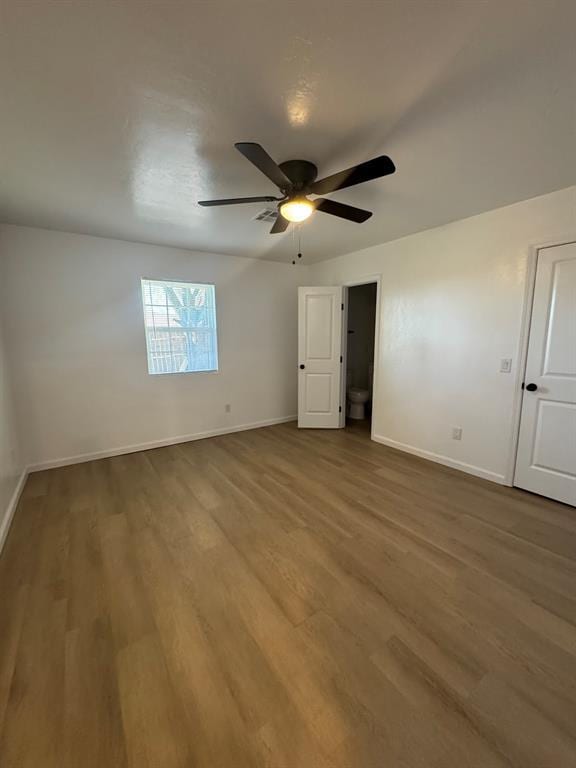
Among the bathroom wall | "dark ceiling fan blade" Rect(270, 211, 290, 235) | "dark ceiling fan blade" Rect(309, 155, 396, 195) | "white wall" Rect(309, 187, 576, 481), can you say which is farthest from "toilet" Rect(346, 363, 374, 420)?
"dark ceiling fan blade" Rect(309, 155, 396, 195)

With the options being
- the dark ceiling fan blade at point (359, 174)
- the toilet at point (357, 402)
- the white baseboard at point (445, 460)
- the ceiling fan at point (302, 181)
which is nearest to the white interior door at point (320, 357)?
the toilet at point (357, 402)

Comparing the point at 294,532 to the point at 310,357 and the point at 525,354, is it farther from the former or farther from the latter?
the point at 310,357

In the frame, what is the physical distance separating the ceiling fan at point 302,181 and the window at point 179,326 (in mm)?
2046

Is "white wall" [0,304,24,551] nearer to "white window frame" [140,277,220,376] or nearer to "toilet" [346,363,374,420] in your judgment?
"white window frame" [140,277,220,376]

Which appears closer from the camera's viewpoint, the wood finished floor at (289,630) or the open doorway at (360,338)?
the wood finished floor at (289,630)

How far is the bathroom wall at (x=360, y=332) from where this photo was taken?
5.57 metres

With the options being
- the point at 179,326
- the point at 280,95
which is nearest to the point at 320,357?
the point at 179,326

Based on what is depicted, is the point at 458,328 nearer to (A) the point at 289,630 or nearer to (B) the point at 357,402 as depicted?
(B) the point at 357,402

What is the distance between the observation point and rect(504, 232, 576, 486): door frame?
99.5 inches

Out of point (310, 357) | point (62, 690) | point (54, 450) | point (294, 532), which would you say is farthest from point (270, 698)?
point (310, 357)

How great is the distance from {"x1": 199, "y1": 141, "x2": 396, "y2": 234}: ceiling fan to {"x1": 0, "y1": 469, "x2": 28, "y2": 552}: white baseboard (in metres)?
2.61

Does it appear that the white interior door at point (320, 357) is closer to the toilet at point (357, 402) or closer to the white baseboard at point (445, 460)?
the toilet at point (357, 402)

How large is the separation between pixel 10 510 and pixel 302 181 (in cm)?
324

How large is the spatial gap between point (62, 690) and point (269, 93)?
8.77 feet
